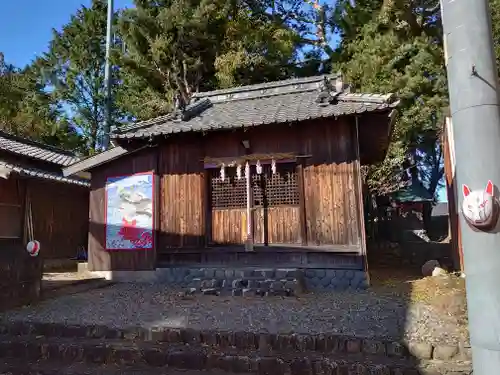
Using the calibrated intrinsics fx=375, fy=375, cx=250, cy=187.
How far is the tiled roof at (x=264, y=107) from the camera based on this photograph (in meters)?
8.88

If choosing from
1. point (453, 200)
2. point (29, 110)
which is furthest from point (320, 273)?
point (29, 110)

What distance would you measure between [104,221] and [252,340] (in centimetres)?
706

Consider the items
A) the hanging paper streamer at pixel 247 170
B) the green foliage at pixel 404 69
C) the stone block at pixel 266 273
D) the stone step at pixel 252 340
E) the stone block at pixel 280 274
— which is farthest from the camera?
the green foliage at pixel 404 69

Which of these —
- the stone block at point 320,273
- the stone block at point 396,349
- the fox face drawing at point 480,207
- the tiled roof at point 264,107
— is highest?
the tiled roof at point 264,107

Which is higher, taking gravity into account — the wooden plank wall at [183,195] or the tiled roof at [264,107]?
the tiled roof at [264,107]

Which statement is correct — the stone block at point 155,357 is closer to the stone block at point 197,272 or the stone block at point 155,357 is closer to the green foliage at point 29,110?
the stone block at point 197,272

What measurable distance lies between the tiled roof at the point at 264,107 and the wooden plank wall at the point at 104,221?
0.92 m

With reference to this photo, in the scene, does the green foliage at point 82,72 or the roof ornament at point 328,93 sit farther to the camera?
the green foliage at point 82,72

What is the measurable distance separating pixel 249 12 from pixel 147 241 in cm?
1576

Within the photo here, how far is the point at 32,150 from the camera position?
619 inches

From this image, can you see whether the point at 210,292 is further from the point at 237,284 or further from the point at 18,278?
the point at 18,278

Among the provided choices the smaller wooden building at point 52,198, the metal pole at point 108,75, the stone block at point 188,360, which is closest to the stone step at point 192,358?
the stone block at point 188,360

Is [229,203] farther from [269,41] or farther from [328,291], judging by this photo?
[269,41]

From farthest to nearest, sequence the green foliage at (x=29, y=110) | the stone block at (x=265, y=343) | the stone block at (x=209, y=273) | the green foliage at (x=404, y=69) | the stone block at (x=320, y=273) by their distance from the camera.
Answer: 1. the green foliage at (x=29, y=110)
2. the green foliage at (x=404, y=69)
3. the stone block at (x=209, y=273)
4. the stone block at (x=320, y=273)
5. the stone block at (x=265, y=343)
